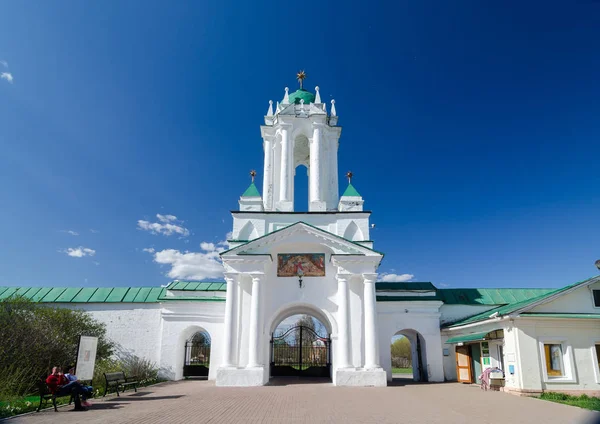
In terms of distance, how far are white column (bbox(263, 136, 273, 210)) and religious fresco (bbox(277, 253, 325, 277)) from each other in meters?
5.57

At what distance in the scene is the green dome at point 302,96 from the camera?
95.2 feet

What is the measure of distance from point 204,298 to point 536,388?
57.7 feet

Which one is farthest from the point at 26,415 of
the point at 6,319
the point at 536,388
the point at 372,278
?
the point at 536,388

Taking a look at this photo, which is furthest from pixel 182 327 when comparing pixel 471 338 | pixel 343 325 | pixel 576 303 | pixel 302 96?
pixel 576 303

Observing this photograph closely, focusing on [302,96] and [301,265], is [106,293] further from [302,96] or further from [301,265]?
[302,96]

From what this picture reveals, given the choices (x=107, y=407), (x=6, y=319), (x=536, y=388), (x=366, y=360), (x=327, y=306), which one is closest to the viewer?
(x=107, y=407)

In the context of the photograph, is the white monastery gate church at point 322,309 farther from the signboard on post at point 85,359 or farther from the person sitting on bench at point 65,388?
the person sitting on bench at point 65,388

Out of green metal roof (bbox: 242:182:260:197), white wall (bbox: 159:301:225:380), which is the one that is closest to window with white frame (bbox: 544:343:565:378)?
white wall (bbox: 159:301:225:380)

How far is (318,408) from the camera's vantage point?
39.0ft

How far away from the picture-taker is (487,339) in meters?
18.0

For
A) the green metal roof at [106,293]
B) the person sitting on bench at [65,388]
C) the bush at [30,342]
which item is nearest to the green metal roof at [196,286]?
the green metal roof at [106,293]

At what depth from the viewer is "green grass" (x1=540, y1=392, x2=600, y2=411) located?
41.7ft

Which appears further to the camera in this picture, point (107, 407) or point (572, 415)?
point (107, 407)

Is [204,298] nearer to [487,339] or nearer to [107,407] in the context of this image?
[107,407]
